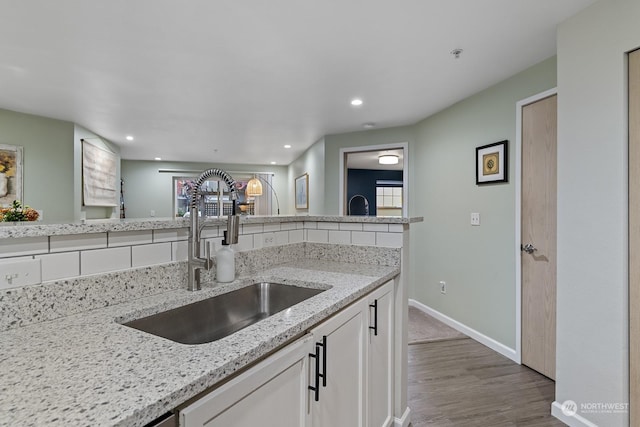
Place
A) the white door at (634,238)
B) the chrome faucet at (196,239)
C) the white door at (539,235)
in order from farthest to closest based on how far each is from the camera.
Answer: the white door at (539,235) < the white door at (634,238) < the chrome faucet at (196,239)

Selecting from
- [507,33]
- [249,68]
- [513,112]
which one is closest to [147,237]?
[249,68]

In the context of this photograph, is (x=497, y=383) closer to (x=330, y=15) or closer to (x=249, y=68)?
(x=330, y=15)

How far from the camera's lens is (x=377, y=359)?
1.39 metres

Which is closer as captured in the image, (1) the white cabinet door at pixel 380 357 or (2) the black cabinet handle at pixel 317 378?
(2) the black cabinet handle at pixel 317 378

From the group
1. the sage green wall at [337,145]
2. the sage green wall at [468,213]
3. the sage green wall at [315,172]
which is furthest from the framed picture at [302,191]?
the sage green wall at [468,213]

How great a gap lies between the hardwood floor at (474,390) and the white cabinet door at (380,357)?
399mm

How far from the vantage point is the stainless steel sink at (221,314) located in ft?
3.18

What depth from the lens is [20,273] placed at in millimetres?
779

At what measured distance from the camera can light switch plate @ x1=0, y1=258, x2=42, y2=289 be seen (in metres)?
0.75

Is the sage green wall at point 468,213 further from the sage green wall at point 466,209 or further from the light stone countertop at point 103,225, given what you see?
the light stone countertop at point 103,225

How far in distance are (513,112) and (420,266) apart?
6.46 feet

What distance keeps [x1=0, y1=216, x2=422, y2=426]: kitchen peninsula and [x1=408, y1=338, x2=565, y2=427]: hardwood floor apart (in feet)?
1.42

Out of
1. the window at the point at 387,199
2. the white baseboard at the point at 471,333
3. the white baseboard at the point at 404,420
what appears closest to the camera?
the white baseboard at the point at 404,420

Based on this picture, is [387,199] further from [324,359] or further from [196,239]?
[324,359]
